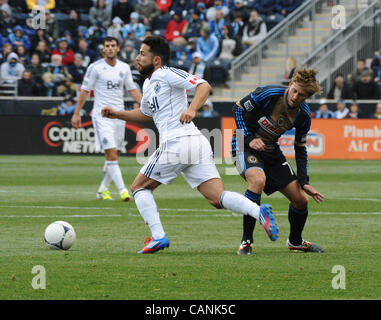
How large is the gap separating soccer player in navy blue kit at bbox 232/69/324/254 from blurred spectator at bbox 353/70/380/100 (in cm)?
1845

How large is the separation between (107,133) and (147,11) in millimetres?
19065

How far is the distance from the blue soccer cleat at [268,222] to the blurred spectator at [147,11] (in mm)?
25665

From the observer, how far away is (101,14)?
110ft

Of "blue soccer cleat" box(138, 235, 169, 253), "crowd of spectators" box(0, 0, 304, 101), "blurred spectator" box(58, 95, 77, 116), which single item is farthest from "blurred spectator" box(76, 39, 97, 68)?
"blue soccer cleat" box(138, 235, 169, 253)

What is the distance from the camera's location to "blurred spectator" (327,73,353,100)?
27.0 m

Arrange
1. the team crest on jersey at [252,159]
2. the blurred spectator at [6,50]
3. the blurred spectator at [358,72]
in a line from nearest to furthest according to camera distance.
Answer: the team crest on jersey at [252,159] < the blurred spectator at [358,72] < the blurred spectator at [6,50]

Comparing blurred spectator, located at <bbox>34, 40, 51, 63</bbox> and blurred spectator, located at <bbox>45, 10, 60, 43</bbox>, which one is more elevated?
blurred spectator, located at <bbox>45, 10, 60, 43</bbox>

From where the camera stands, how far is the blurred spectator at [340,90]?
27031mm

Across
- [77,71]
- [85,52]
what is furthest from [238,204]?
[85,52]

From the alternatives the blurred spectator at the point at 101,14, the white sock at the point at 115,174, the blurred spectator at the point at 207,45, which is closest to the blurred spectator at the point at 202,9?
the blurred spectator at the point at 207,45

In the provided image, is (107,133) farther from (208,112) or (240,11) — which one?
(240,11)

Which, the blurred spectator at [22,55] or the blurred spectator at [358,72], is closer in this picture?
the blurred spectator at [358,72]

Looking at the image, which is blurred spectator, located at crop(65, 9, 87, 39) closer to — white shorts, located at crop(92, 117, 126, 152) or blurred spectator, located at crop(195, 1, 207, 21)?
blurred spectator, located at crop(195, 1, 207, 21)

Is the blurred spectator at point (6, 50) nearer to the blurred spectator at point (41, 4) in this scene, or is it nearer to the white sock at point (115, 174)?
the blurred spectator at point (41, 4)
